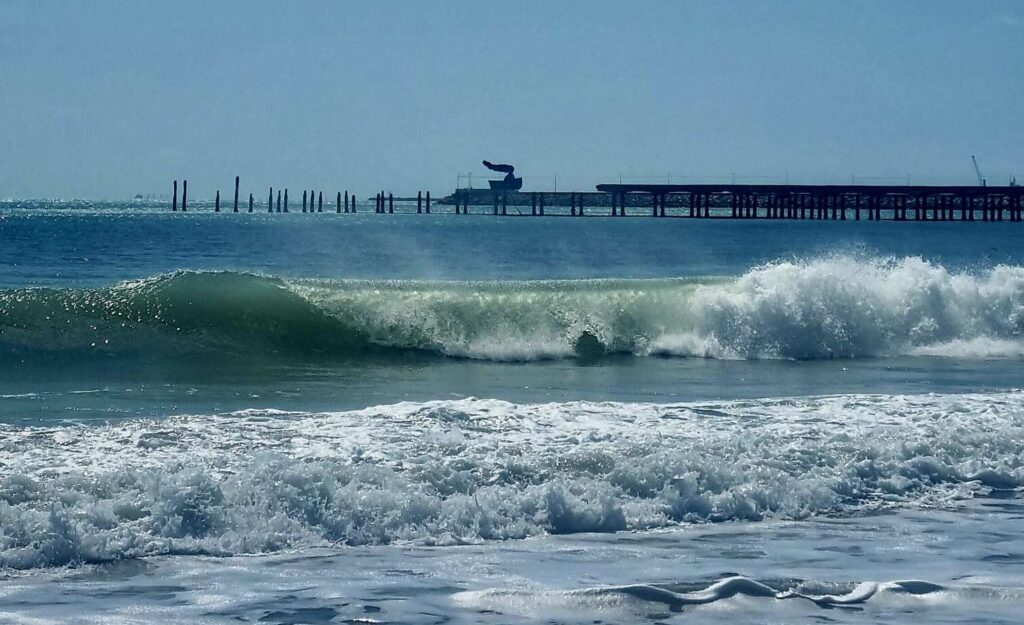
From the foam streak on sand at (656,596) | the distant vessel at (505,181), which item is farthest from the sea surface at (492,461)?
the distant vessel at (505,181)

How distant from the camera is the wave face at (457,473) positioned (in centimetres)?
777

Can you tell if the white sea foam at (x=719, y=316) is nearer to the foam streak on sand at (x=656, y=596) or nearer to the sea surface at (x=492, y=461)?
the sea surface at (x=492, y=461)

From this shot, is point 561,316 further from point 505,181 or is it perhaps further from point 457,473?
point 505,181

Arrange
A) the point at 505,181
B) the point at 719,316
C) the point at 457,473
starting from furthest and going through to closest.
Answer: the point at 505,181
the point at 719,316
the point at 457,473

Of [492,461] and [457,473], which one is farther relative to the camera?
[492,461]

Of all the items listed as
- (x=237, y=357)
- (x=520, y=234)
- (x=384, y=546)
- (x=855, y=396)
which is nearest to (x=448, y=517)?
(x=384, y=546)

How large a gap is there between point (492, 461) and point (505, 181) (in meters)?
107

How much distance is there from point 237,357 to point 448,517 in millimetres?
9964

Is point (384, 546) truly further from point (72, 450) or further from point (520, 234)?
point (520, 234)

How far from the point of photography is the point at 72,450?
908 cm

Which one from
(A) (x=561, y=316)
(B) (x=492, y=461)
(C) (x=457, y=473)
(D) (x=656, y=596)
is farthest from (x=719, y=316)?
(D) (x=656, y=596)

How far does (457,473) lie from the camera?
880 centimetres

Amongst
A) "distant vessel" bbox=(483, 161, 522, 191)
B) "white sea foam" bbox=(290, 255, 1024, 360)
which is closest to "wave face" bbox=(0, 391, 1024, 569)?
"white sea foam" bbox=(290, 255, 1024, 360)

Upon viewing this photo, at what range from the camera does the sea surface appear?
22.3 ft
